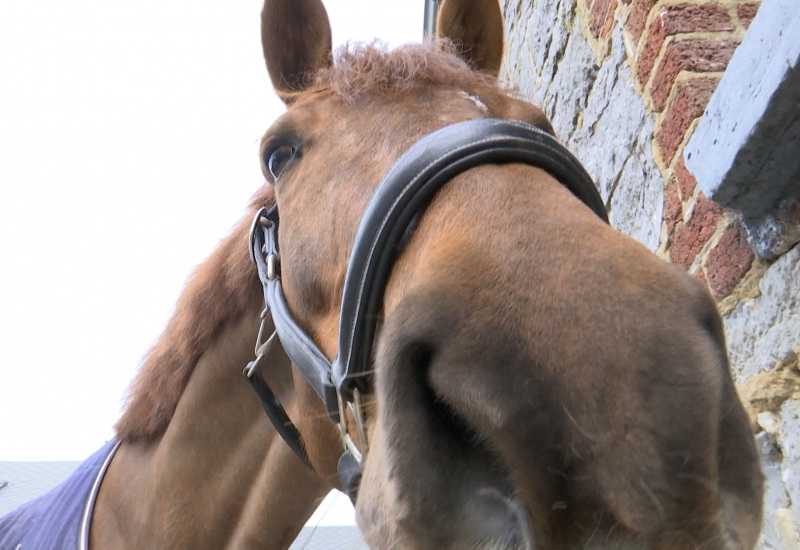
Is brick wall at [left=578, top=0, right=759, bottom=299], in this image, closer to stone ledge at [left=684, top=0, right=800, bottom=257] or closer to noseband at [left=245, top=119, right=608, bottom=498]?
stone ledge at [left=684, top=0, right=800, bottom=257]

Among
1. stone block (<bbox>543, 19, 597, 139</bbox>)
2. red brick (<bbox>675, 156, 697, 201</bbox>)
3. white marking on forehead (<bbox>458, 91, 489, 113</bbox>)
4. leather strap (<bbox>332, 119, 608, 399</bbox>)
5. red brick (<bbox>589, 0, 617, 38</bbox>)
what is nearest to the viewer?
leather strap (<bbox>332, 119, 608, 399</bbox>)

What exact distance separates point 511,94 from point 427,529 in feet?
3.66

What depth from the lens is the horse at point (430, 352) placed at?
0.67 metres

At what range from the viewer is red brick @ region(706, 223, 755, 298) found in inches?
61.9

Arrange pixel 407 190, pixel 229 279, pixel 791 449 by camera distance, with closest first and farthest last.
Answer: pixel 407 190
pixel 791 449
pixel 229 279

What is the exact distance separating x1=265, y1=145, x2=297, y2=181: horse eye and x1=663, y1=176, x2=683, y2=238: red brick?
119 centimetres

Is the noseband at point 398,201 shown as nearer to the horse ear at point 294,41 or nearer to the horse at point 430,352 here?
the horse at point 430,352

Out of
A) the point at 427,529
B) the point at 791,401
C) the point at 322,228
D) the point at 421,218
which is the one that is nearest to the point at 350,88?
the point at 322,228

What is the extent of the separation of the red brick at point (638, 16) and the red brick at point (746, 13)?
0.83ft

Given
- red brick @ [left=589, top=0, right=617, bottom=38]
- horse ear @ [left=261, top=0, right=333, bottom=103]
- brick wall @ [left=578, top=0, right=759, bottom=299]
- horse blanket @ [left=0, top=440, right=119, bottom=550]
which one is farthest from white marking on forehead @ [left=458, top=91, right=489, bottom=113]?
horse blanket @ [left=0, top=440, right=119, bottom=550]

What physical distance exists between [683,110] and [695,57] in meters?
0.16

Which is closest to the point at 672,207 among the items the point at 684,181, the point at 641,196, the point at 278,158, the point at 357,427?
the point at 684,181

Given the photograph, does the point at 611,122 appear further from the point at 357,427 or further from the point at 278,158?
the point at 357,427

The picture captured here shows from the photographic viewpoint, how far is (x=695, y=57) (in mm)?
1798
